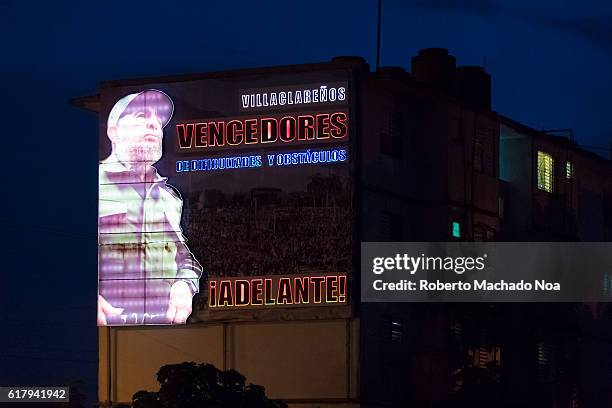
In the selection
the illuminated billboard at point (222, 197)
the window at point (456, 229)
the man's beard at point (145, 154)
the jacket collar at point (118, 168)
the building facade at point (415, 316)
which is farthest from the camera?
the window at point (456, 229)

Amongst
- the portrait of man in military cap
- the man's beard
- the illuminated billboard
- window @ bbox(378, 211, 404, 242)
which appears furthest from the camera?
the man's beard

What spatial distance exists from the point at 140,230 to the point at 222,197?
368 cm

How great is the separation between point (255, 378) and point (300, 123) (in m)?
9.69

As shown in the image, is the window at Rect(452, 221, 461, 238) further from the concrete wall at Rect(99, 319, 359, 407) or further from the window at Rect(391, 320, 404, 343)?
the concrete wall at Rect(99, 319, 359, 407)

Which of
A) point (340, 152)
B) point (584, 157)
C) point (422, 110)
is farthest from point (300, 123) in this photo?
point (584, 157)

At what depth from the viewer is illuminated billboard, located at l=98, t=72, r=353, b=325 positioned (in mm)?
58031

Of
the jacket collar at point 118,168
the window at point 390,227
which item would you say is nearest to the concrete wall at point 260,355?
the window at point 390,227

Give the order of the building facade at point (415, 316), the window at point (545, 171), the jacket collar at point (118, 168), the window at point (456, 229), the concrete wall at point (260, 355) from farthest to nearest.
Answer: the window at point (545, 171), the window at point (456, 229), the jacket collar at point (118, 168), the building facade at point (415, 316), the concrete wall at point (260, 355)

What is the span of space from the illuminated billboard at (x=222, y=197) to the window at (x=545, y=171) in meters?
16.2

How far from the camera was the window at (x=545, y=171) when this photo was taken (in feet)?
233

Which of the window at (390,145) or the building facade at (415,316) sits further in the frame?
the window at (390,145)

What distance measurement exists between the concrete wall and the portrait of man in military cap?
1.01 metres

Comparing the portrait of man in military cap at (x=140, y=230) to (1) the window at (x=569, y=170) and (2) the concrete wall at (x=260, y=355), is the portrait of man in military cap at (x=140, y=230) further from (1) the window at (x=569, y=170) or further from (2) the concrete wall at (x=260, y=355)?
(1) the window at (x=569, y=170)

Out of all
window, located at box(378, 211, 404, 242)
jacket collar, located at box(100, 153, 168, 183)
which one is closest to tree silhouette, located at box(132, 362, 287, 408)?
A: window, located at box(378, 211, 404, 242)
